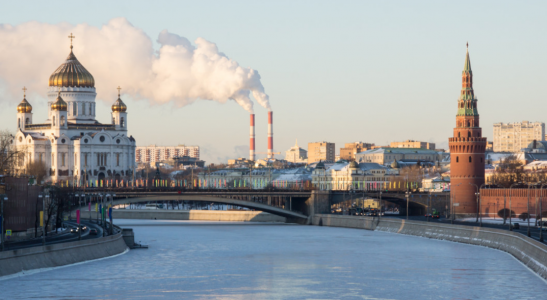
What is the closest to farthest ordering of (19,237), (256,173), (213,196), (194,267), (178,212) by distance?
1. (194,267)
2. (19,237)
3. (213,196)
4. (178,212)
5. (256,173)

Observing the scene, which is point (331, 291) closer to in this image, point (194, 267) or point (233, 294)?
point (233, 294)

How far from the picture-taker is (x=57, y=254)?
49.3m

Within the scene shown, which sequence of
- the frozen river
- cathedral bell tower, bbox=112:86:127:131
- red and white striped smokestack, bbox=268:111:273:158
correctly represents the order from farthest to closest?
1. red and white striped smokestack, bbox=268:111:273:158
2. cathedral bell tower, bbox=112:86:127:131
3. the frozen river

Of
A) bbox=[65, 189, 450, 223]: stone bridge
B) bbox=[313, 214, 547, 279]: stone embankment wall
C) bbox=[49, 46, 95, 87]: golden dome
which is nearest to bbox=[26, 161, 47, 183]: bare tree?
bbox=[49, 46, 95, 87]: golden dome

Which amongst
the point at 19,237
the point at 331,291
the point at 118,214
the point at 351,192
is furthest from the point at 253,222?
the point at 331,291

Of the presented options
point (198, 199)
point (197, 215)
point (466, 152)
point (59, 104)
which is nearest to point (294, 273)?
point (198, 199)

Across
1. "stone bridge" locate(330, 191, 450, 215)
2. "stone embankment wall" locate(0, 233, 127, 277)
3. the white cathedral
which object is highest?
the white cathedral

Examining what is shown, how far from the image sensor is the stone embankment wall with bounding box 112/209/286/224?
109375 mm

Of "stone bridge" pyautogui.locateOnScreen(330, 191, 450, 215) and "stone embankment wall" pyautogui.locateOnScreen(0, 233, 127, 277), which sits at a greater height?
"stone bridge" pyautogui.locateOnScreen(330, 191, 450, 215)

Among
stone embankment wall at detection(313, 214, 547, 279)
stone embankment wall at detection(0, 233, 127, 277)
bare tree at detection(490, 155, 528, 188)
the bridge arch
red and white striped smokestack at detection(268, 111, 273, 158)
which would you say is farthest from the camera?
red and white striped smokestack at detection(268, 111, 273, 158)

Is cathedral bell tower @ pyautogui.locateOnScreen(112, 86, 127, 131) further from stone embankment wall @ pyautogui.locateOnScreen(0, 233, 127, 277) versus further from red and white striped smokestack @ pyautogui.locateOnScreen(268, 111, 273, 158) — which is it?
stone embankment wall @ pyautogui.locateOnScreen(0, 233, 127, 277)

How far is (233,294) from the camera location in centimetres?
4262

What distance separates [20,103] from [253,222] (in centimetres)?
4382

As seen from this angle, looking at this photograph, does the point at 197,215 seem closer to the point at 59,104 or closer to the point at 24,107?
the point at 59,104
